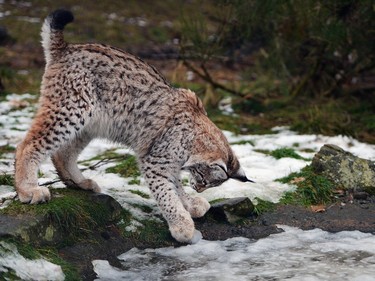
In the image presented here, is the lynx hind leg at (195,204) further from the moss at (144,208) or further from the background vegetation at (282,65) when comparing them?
the background vegetation at (282,65)

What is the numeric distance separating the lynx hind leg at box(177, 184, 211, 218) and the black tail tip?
1.59 meters

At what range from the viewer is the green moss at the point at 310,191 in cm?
586

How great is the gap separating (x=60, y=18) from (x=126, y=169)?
1849 mm

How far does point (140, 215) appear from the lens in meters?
5.32

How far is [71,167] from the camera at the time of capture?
546 cm

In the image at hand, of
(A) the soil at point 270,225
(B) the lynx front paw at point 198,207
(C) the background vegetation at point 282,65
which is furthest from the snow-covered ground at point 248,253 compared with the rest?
(C) the background vegetation at point 282,65

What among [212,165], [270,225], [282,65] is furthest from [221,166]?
[282,65]

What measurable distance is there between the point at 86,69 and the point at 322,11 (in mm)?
4064

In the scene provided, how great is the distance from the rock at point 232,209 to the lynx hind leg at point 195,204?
0.10 meters

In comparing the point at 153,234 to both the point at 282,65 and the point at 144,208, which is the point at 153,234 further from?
the point at 282,65

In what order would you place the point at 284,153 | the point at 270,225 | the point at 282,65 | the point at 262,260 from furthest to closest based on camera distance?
the point at 282,65 < the point at 284,153 < the point at 270,225 < the point at 262,260

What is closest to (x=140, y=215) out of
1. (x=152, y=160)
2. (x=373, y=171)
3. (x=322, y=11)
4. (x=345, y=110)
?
(x=152, y=160)

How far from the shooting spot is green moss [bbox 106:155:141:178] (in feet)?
20.9

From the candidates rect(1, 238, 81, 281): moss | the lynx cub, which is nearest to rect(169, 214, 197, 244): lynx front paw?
the lynx cub
